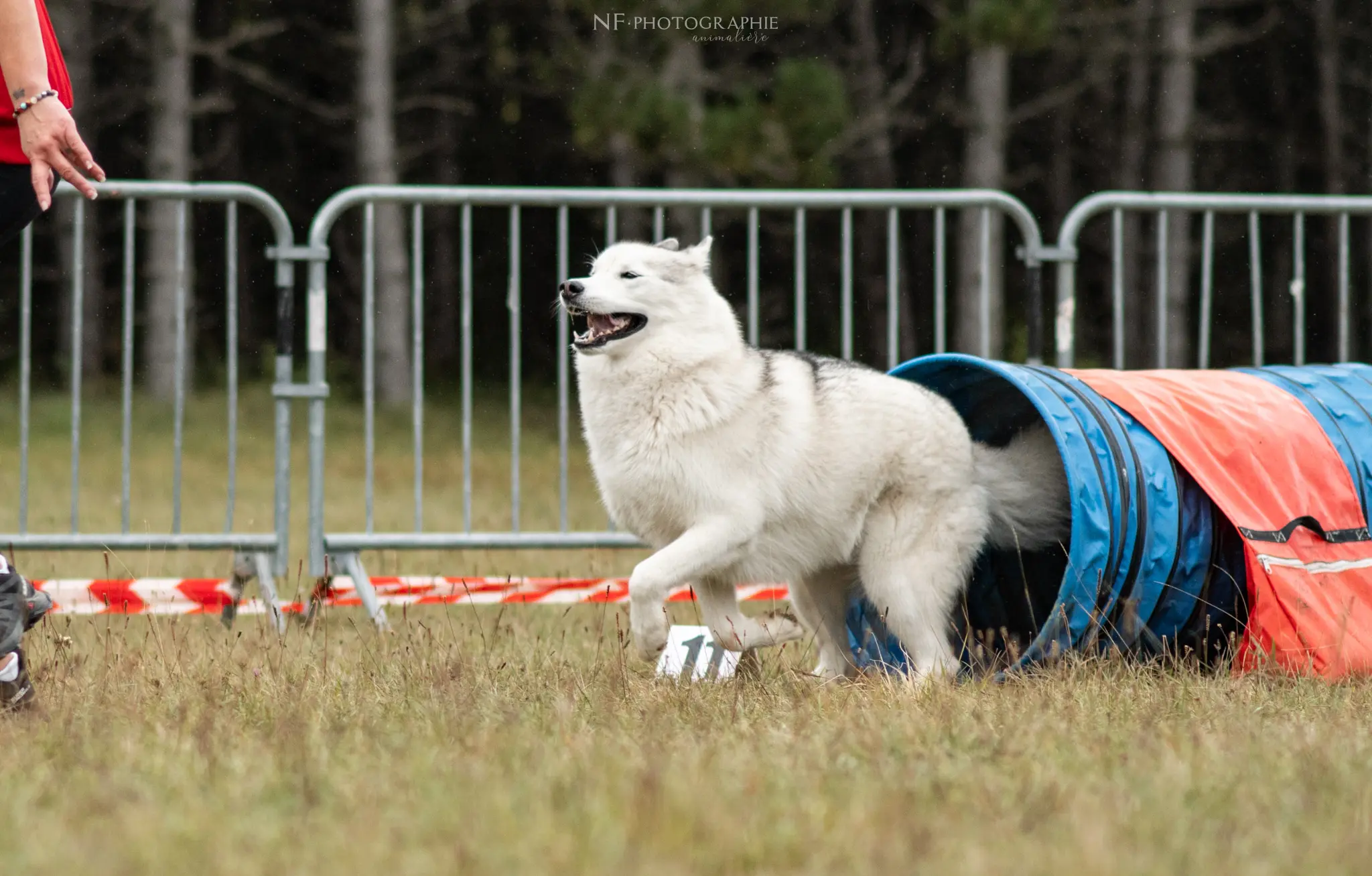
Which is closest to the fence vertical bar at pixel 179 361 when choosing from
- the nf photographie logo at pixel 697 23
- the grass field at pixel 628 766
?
the grass field at pixel 628 766

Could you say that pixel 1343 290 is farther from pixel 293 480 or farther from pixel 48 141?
pixel 293 480

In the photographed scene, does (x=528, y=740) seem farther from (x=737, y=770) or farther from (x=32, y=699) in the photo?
(x=32, y=699)

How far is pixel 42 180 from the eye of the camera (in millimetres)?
3410

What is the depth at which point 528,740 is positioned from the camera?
10.7 feet

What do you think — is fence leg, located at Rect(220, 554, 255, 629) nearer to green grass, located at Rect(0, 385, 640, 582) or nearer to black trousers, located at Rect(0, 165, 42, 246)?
green grass, located at Rect(0, 385, 640, 582)

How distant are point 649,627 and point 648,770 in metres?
1.35

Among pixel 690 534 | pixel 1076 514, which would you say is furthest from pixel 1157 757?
pixel 690 534

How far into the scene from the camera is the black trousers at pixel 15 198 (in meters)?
3.49

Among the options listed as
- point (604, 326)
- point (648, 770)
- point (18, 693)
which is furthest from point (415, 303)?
point (648, 770)

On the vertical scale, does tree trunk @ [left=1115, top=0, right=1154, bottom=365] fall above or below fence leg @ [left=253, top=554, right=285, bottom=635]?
above

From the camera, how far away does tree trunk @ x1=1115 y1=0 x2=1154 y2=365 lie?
18875mm

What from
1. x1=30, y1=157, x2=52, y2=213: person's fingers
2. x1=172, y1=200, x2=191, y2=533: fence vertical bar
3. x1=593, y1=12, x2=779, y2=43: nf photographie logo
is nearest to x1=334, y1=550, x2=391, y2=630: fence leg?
x1=172, y1=200, x2=191, y2=533: fence vertical bar

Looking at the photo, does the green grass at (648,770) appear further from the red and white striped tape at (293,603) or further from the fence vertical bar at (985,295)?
the fence vertical bar at (985,295)

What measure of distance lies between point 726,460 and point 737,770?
1.48m
